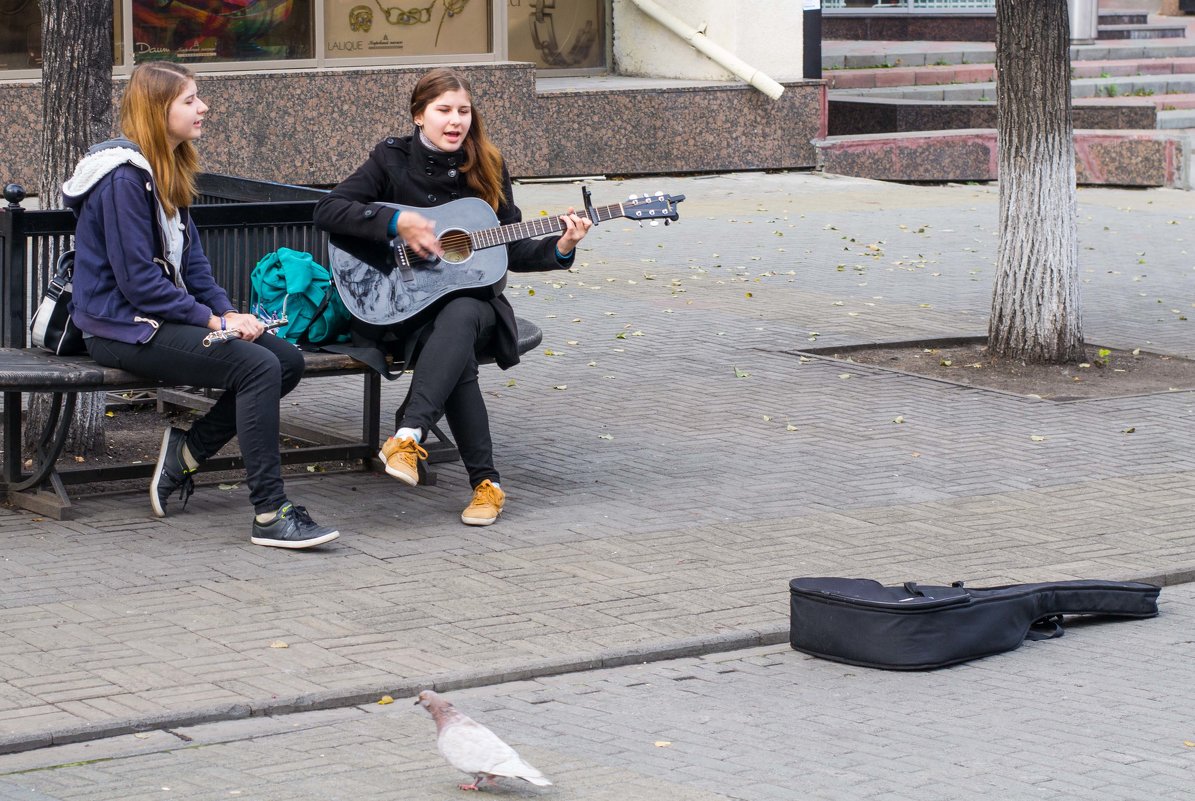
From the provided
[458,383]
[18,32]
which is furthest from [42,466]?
[18,32]

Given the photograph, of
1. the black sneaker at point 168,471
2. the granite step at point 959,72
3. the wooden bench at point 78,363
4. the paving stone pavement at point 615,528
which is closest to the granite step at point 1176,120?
the granite step at point 959,72

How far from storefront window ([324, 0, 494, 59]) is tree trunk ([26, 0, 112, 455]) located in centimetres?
986

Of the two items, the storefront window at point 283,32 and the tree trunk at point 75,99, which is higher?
the storefront window at point 283,32

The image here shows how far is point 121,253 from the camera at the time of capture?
611 centimetres

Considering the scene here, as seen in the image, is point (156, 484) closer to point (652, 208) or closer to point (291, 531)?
point (291, 531)

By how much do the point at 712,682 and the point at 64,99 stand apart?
377 centimetres

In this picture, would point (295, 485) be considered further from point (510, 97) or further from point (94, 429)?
point (510, 97)

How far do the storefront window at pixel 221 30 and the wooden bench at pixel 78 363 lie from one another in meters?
8.97

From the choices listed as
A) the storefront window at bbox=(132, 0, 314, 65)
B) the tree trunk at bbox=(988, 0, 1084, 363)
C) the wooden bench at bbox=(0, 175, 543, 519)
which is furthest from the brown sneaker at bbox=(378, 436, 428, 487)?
the storefront window at bbox=(132, 0, 314, 65)

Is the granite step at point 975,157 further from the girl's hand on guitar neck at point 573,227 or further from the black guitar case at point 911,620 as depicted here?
the black guitar case at point 911,620

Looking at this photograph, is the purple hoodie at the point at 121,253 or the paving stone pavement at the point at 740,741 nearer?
the paving stone pavement at the point at 740,741

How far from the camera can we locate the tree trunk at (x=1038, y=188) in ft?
30.6

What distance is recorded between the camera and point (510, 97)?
16.8 meters

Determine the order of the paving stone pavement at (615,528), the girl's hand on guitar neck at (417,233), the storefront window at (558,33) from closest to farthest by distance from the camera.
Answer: the paving stone pavement at (615,528), the girl's hand on guitar neck at (417,233), the storefront window at (558,33)
